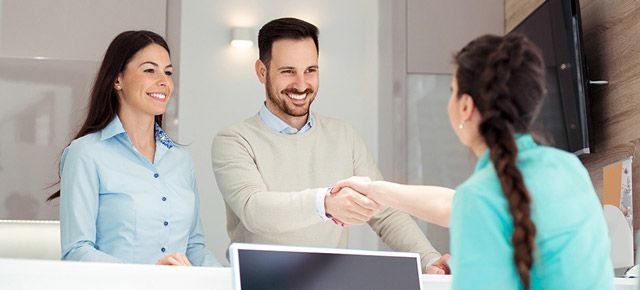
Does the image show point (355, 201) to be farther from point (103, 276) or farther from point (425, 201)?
point (103, 276)

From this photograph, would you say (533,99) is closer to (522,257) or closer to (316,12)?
(522,257)

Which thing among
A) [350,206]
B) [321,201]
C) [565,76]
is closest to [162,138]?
[321,201]

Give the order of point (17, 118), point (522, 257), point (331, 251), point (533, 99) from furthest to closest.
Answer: point (17, 118) → point (331, 251) → point (533, 99) → point (522, 257)

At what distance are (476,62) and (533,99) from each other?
0.10m

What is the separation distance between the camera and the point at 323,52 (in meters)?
4.78

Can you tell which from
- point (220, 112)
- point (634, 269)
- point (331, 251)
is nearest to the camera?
point (331, 251)

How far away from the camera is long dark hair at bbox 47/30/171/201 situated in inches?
111

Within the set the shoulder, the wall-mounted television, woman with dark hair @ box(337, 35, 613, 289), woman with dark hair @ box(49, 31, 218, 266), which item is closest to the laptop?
woman with dark hair @ box(49, 31, 218, 266)

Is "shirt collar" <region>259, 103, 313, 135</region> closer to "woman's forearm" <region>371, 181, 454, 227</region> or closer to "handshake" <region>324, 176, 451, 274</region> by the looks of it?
"handshake" <region>324, 176, 451, 274</region>

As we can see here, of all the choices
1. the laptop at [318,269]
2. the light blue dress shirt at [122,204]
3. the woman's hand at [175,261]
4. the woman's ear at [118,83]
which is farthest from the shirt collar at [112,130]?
the laptop at [318,269]

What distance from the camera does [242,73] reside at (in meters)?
4.66

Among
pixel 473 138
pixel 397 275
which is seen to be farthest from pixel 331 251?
pixel 473 138

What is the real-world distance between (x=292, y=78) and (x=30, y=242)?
117cm

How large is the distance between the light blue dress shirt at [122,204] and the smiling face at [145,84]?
0.08m
